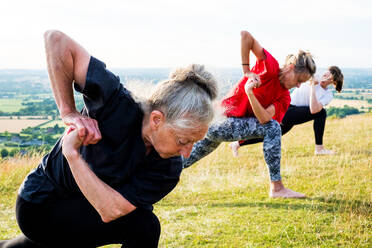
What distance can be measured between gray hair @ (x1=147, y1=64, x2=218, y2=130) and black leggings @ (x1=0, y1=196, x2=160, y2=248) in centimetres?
67

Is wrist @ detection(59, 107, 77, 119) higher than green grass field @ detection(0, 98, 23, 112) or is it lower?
higher

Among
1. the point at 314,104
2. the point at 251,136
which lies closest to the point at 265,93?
the point at 251,136

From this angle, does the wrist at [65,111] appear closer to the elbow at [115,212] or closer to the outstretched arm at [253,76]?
the elbow at [115,212]

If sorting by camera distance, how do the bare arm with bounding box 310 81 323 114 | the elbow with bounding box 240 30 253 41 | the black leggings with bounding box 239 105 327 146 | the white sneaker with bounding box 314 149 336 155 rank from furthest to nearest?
the white sneaker with bounding box 314 149 336 155
the bare arm with bounding box 310 81 323 114
the black leggings with bounding box 239 105 327 146
the elbow with bounding box 240 30 253 41

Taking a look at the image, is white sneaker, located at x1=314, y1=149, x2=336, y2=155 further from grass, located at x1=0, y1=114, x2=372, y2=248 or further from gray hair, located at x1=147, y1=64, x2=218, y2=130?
gray hair, located at x1=147, y1=64, x2=218, y2=130

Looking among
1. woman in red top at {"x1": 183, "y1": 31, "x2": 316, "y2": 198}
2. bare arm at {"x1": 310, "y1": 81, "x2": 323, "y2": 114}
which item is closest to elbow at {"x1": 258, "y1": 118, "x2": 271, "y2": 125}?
woman in red top at {"x1": 183, "y1": 31, "x2": 316, "y2": 198}

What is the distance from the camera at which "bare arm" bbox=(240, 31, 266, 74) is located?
15.2 ft

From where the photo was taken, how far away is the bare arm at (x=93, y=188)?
192cm

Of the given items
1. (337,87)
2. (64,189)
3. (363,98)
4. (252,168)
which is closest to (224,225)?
(64,189)

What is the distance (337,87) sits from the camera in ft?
24.0

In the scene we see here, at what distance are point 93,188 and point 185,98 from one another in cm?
69

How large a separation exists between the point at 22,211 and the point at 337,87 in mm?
6561

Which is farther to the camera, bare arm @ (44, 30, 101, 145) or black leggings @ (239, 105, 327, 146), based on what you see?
black leggings @ (239, 105, 327, 146)

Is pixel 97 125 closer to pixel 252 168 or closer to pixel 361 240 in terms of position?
pixel 361 240
